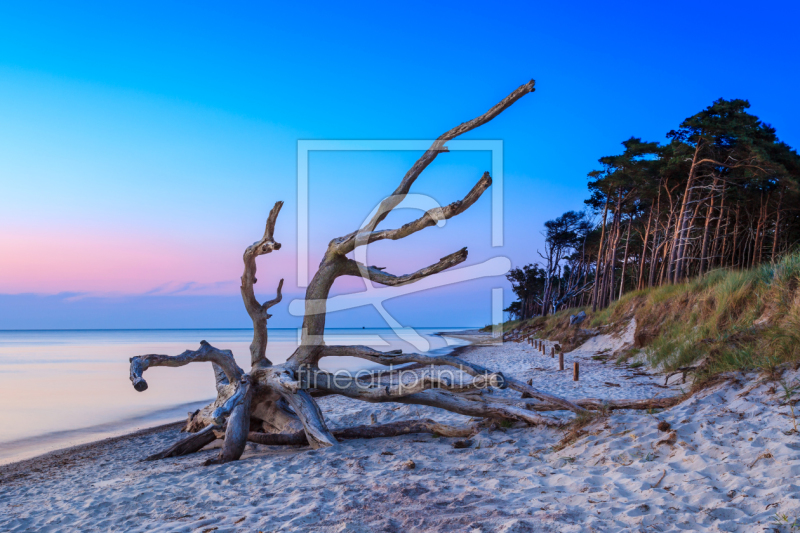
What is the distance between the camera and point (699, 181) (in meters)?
25.5

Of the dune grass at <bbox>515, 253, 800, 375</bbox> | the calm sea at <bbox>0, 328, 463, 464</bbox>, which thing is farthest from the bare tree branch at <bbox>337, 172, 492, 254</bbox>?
the calm sea at <bbox>0, 328, 463, 464</bbox>

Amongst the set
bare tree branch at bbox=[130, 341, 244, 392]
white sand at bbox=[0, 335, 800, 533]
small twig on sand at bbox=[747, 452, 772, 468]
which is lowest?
white sand at bbox=[0, 335, 800, 533]

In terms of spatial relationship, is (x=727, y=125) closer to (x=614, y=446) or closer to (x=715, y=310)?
(x=715, y=310)

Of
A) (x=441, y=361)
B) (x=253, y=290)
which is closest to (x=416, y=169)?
(x=441, y=361)

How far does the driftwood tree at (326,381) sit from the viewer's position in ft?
19.5

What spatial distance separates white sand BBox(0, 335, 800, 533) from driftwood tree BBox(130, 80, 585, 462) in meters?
0.29

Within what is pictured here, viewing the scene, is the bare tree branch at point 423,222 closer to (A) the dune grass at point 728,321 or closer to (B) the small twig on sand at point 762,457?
(B) the small twig on sand at point 762,457

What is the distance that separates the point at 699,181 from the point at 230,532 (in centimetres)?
2853

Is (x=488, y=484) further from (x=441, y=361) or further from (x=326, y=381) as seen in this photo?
(x=326, y=381)

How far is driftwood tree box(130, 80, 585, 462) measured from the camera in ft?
19.5

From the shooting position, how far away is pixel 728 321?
9961mm

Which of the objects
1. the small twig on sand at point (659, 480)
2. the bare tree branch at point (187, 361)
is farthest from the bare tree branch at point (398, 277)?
the small twig on sand at point (659, 480)

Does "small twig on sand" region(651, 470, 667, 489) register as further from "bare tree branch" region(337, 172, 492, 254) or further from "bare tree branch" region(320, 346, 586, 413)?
"bare tree branch" region(337, 172, 492, 254)

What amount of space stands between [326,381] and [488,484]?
10.5ft
